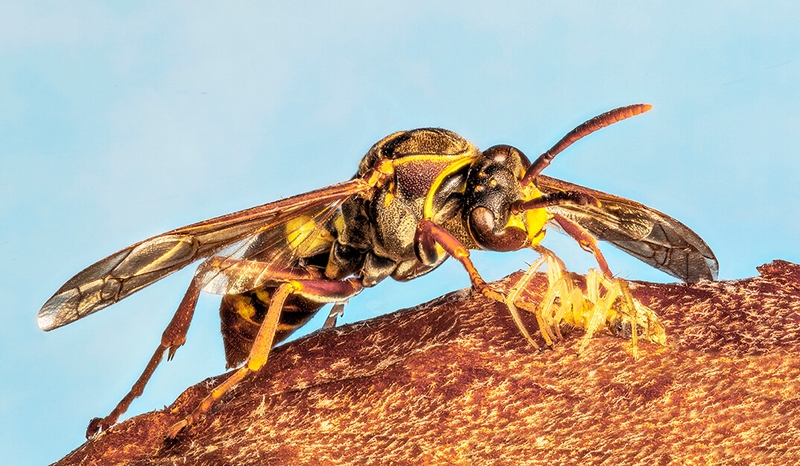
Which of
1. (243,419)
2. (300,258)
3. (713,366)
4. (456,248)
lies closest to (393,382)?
(243,419)

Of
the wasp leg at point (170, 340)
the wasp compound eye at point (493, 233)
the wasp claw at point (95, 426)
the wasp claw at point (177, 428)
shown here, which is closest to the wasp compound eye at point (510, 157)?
the wasp compound eye at point (493, 233)

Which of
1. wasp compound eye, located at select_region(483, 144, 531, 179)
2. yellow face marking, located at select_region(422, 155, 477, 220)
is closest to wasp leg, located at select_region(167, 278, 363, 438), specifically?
yellow face marking, located at select_region(422, 155, 477, 220)

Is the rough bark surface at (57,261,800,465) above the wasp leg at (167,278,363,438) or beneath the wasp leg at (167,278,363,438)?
beneath

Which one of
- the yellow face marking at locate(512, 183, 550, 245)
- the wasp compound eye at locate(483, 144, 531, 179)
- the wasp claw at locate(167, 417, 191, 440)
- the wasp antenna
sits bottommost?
the wasp claw at locate(167, 417, 191, 440)

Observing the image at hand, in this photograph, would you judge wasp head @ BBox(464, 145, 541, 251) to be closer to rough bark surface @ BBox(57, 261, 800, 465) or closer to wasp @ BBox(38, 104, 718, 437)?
wasp @ BBox(38, 104, 718, 437)

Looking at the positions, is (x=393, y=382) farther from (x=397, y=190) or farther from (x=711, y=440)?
(x=397, y=190)

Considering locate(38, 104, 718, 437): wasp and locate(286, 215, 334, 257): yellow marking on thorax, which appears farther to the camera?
locate(286, 215, 334, 257): yellow marking on thorax

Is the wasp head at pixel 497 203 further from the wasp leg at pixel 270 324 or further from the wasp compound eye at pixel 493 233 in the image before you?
the wasp leg at pixel 270 324
